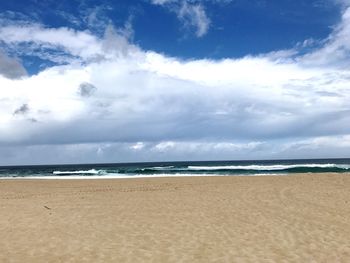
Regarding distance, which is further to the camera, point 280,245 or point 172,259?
point 280,245

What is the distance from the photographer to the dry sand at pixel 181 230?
8.14 meters

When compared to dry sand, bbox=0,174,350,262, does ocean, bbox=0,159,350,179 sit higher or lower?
higher

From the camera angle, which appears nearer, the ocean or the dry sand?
the dry sand

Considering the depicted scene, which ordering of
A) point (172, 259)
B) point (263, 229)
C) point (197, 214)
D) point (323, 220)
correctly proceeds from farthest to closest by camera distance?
1. point (197, 214)
2. point (323, 220)
3. point (263, 229)
4. point (172, 259)

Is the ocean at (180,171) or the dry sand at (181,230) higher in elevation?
the ocean at (180,171)

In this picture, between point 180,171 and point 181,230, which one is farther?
point 180,171

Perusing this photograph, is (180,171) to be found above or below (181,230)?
above

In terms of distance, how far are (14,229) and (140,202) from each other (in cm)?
646

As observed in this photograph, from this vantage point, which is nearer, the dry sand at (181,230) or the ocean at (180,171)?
the dry sand at (181,230)

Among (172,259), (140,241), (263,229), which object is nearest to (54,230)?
(140,241)

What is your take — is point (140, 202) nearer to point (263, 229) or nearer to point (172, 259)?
point (263, 229)

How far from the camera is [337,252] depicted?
26.6 ft

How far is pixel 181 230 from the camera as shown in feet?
34.6

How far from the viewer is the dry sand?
8.14 m
